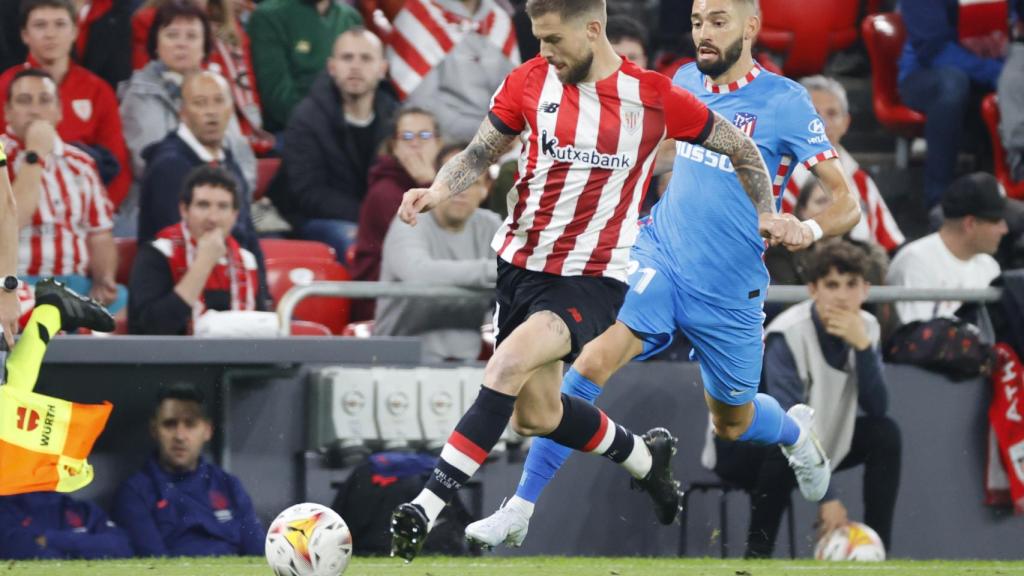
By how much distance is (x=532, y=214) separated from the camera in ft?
22.1

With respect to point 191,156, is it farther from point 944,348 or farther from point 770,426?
point 944,348

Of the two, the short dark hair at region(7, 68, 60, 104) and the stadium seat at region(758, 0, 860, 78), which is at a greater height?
the stadium seat at region(758, 0, 860, 78)

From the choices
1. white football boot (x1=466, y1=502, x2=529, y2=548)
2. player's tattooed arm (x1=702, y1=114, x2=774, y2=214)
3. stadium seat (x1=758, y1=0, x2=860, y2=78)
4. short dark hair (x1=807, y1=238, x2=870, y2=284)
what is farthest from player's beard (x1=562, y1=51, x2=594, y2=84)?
stadium seat (x1=758, y1=0, x2=860, y2=78)

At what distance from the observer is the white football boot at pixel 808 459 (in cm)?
823

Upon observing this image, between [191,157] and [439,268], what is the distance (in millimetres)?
1500

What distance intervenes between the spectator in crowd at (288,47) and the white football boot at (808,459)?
4.07m

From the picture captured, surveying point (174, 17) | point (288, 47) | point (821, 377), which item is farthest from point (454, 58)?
point (821, 377)

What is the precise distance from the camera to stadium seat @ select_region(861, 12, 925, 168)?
1212 cm

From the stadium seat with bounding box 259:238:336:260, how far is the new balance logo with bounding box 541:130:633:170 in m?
3.32

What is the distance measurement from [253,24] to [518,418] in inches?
189

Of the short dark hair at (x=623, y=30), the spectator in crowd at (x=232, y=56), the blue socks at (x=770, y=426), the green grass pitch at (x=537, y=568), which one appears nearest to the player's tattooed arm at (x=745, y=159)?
the blue socks at (x=770, y=426)

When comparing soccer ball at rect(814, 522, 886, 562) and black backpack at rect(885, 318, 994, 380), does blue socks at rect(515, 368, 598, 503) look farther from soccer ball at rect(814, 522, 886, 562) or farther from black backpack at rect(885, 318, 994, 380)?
black backpack at rect(885, 318, 994, 380)

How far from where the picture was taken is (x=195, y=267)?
8648 millimetres

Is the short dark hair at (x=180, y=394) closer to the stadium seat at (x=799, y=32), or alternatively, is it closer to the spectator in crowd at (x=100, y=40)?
the spectator in crowd at (x=100, y=40)
